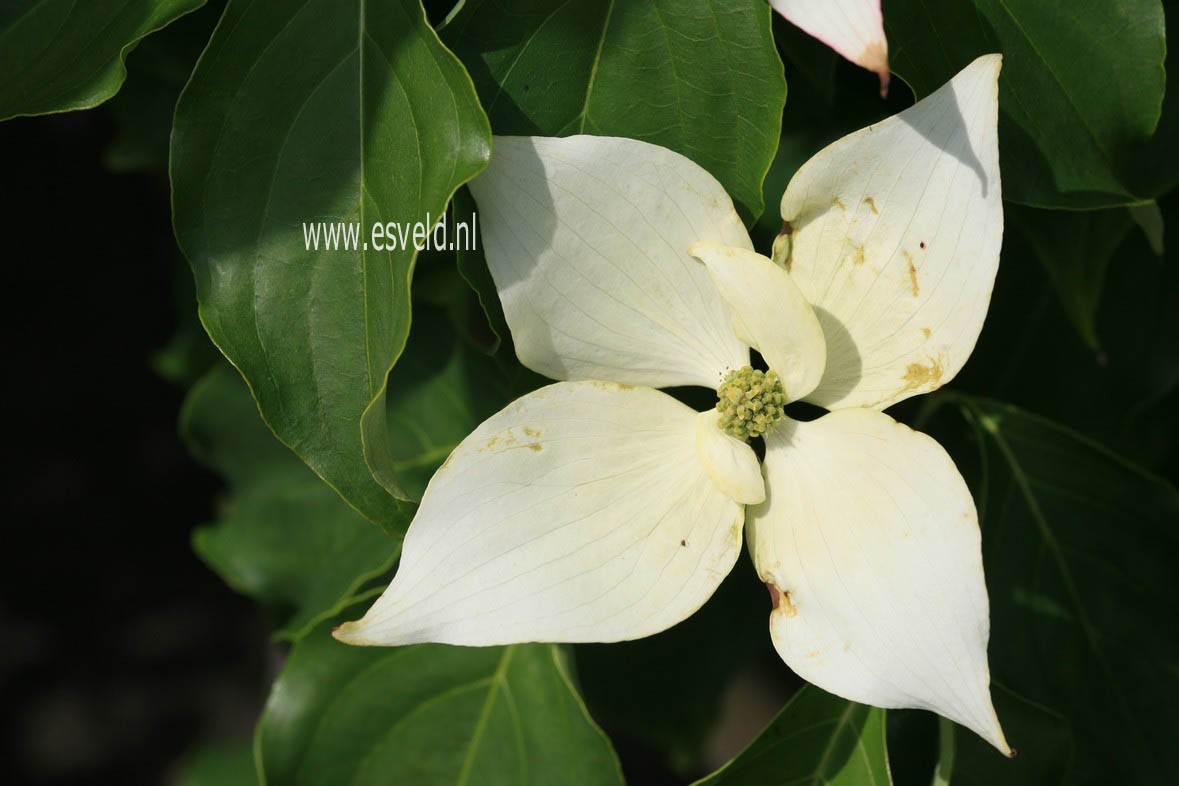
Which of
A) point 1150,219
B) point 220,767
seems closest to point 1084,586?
point 1150,219

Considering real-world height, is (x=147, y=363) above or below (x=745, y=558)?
below

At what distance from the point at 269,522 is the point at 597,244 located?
1.37ft

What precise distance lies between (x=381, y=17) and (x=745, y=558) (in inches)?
16.9

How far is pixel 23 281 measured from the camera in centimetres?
A: 135

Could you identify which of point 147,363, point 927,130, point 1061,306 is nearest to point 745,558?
point 1061,306

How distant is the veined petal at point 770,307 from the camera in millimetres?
420

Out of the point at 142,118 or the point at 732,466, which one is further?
the point at 142,118

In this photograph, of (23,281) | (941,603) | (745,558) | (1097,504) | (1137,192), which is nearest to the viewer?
(941,603)

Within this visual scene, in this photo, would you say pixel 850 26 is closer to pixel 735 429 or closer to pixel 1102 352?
pixel 735 429

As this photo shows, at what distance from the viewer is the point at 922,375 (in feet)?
1.40

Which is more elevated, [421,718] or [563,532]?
[563,532]

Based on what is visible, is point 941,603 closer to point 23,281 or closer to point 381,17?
point 381,17

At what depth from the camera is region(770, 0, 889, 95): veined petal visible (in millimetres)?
358

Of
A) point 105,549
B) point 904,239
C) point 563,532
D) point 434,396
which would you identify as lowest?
point 105,549
